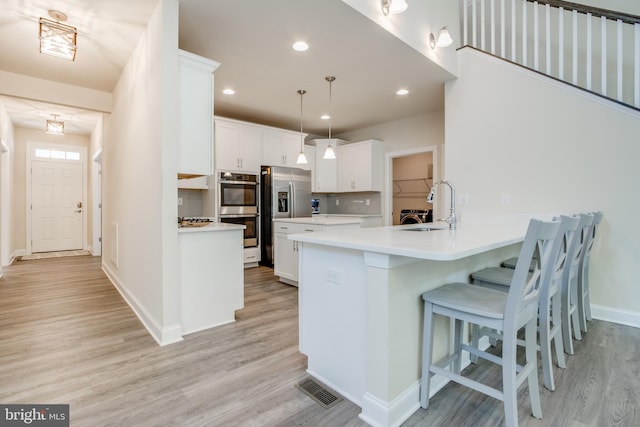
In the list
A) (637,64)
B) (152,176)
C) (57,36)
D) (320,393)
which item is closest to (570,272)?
(320,393)

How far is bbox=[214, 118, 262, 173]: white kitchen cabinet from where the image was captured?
15.9 ft

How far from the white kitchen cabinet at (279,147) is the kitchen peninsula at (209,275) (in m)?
2.91

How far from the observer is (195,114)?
2533 millimetres

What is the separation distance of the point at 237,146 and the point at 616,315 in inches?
198

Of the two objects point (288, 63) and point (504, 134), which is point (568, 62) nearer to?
point (504, 134)

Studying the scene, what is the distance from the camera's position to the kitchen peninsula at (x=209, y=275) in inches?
98.6

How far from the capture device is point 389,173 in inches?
235

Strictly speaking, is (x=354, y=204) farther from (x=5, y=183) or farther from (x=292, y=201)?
(x=5, y=183)

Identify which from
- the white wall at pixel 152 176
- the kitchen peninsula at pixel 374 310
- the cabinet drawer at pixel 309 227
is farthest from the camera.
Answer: the cabinet drawer at pixel 309 227

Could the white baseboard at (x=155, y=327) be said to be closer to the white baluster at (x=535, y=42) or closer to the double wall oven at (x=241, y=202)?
the double wall oven at (x=241, y=202)

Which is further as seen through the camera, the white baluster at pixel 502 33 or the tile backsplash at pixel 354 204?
the tile backsplash at pixel 354 204

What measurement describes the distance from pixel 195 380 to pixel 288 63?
10.1ft

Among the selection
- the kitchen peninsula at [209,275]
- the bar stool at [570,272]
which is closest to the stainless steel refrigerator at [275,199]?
the kitchen peninsula at [209,275]

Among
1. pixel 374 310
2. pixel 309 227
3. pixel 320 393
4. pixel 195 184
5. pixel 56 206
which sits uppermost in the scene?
pixel 195 184
